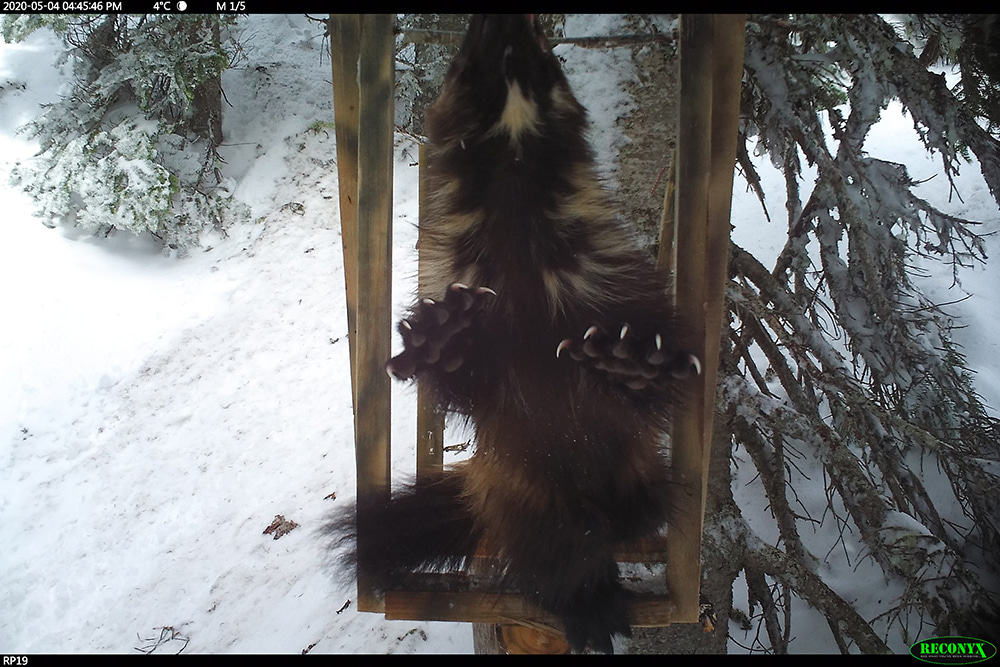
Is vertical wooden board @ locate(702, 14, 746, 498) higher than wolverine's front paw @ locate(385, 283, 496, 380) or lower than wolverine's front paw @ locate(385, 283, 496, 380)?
higher

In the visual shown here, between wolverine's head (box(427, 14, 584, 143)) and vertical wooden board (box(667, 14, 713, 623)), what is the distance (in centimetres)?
35

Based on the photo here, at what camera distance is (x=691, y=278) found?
1.60 metres

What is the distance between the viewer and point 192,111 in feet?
14.0

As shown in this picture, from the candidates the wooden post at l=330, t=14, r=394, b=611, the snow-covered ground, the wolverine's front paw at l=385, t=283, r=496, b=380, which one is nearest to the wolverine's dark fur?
the wolverine's front paw at l=385, t=283, r=496, b=380

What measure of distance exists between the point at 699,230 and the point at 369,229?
0.83 meters

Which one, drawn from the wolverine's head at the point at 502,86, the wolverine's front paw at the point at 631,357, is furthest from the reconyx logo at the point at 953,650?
the wolverine's head at the point at 502,86

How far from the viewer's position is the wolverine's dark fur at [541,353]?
65.6 inches

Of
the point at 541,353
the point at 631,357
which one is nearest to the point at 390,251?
the point at 541,353

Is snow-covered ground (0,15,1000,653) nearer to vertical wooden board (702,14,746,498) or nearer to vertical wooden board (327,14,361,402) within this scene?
vertical wooden board (702,14,746,498)

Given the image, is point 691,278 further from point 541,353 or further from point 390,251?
point 390,251

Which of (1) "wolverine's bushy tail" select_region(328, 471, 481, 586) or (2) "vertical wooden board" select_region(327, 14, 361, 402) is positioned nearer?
(2) "vertical wooden board" select_region(327, 14, 361, 402)

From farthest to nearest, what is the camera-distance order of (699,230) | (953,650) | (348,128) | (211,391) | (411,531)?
(211,391) → (953,650) → (411,531) → (348,128) → (699,230)

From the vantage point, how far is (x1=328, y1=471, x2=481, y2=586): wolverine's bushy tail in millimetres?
1815
